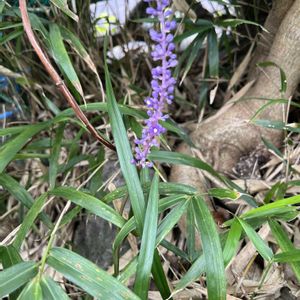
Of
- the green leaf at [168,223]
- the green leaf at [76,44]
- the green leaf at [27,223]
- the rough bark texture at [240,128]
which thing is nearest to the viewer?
the green leaf at [168,223]

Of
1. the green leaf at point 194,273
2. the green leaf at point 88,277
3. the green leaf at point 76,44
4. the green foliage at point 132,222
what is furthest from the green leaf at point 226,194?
the green leaf at point 76,44

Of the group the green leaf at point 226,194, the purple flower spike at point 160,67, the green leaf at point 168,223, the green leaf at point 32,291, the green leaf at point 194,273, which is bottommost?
the green leaf at point 194,273

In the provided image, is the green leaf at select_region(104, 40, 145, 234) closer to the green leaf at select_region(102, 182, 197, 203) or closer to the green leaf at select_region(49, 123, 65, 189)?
the green leaf at select_region(102, 182, 197, 203)

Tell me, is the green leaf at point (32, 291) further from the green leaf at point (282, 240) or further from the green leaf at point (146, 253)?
the green leaf at point (282, 240)

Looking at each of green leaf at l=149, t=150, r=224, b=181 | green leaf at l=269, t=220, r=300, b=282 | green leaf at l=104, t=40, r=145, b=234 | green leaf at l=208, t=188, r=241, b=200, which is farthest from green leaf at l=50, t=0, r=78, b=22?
green leaf at l=269, t=220, r=300, b=282

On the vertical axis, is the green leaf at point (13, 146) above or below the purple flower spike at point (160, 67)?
below

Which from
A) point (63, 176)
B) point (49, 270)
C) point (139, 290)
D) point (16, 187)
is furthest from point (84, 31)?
point (139, 290)

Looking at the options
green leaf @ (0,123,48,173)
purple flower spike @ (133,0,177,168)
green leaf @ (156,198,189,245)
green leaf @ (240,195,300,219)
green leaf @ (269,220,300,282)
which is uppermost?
purple flower spike @ (133,0,177,168)
